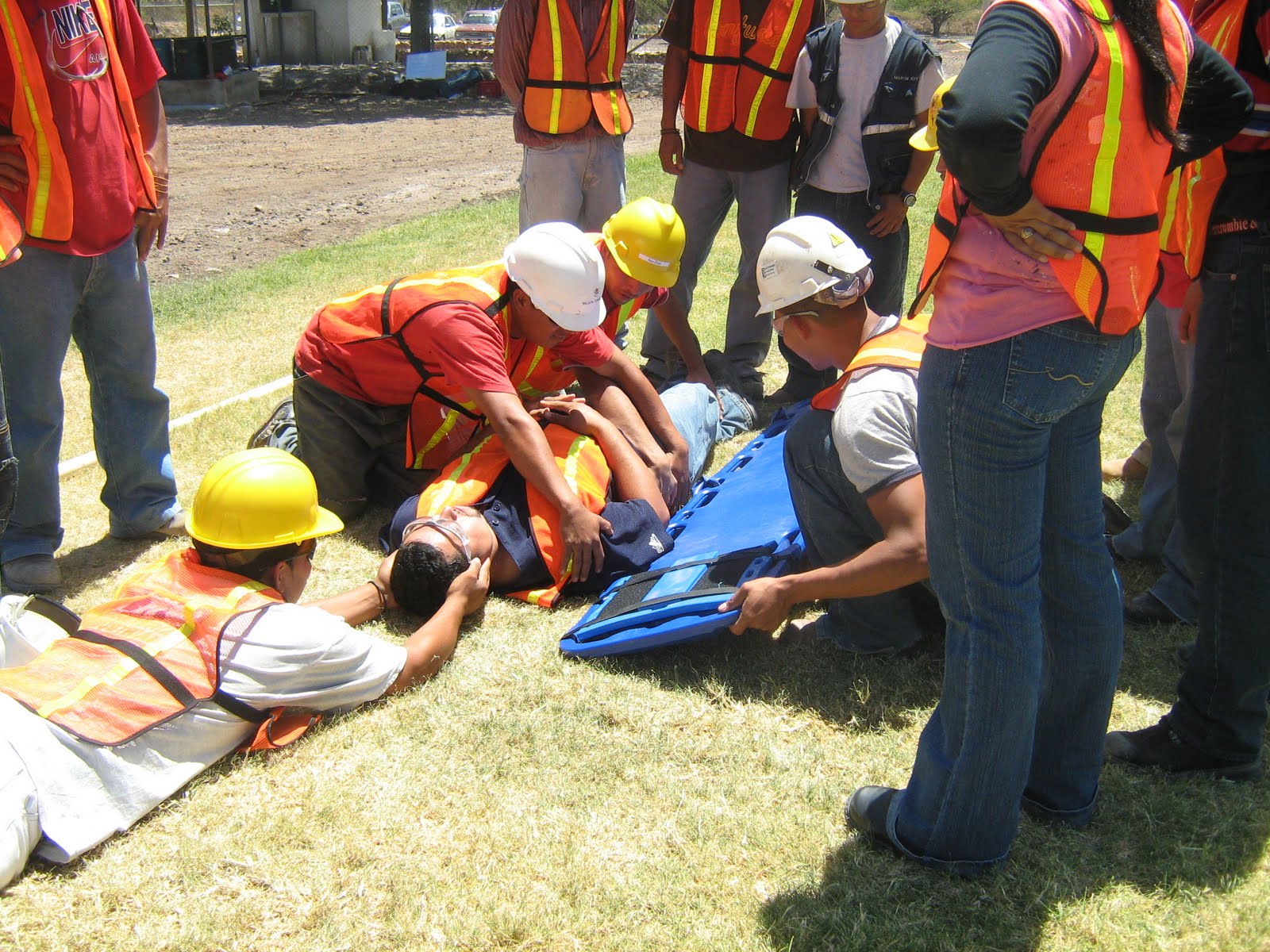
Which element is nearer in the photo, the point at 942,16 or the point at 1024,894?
the point at 1024,894

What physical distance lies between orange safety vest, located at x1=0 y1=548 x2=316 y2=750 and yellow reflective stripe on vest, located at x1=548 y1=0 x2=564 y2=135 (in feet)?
12.4

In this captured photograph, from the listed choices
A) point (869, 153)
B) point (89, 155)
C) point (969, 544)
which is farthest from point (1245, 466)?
point (89, 155)

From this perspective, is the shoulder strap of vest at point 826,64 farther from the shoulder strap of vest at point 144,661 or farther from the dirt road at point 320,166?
the dirt road at point 320,166

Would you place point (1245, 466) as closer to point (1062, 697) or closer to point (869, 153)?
point (1062, 697)

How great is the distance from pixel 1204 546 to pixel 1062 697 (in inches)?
25.5

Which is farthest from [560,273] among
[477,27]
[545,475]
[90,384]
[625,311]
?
[477,27]

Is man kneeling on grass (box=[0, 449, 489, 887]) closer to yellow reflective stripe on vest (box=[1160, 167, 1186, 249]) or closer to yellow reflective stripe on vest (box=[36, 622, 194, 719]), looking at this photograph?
yellow reflective stripe on vest (box=[36, 622, 194, 719])

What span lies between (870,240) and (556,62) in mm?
1971

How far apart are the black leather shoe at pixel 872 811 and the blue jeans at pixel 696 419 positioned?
2.11 metres

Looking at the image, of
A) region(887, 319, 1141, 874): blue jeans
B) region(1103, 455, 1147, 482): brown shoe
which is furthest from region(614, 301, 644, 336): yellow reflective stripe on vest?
region(887, 319, 1141, 874): blue jeans

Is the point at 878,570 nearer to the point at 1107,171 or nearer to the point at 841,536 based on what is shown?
the point at 841,536

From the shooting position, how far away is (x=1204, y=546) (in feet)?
9.14

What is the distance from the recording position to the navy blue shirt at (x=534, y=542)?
3.84m

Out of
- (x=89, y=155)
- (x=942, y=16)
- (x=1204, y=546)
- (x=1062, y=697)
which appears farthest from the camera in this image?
(x=942, y=16)
